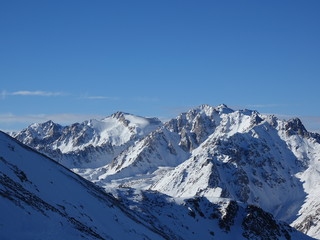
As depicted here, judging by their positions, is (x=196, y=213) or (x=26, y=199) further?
(x=196, y=213)

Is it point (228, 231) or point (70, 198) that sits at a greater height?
point (228, 231)

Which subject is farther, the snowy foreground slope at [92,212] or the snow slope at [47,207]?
the snowy foreground slope at [92,212]

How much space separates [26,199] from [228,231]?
64.9 m

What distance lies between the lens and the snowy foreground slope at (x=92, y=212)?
37469mm

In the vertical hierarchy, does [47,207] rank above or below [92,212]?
below

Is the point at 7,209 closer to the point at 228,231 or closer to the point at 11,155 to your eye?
the point at 11,155

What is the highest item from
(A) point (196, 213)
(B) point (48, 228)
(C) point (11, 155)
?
(A) point (196, 213)

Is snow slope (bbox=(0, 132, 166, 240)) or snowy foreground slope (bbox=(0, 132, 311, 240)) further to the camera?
snowy foreground slope (bbox=(0, 132, 311, 240))

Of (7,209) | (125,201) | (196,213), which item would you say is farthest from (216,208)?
(7,209)

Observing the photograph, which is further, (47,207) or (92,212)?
(92,212)

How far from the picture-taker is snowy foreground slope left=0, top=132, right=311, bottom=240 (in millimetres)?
37469

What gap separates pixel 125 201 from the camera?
10000cm

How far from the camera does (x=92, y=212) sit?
209 ft

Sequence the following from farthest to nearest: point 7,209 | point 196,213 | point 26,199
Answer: point 196,213
point 26,199
point 7,209
